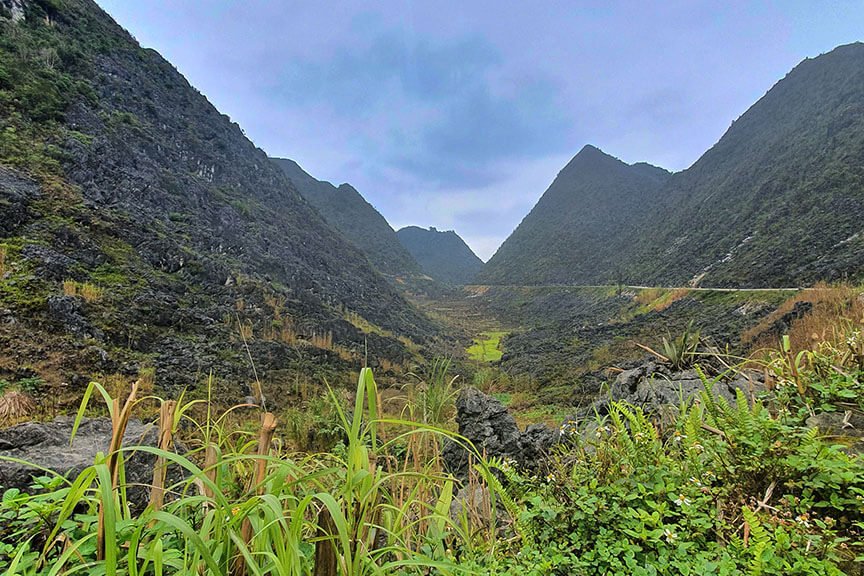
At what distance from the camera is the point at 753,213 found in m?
23.8

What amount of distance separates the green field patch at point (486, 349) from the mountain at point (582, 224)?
55.5 ft

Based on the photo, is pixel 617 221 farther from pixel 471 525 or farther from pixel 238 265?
pixel 471 525

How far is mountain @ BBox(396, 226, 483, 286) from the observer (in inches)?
3772

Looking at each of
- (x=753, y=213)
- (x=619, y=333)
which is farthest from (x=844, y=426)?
(x=753, y=213)

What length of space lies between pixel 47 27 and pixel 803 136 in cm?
4564

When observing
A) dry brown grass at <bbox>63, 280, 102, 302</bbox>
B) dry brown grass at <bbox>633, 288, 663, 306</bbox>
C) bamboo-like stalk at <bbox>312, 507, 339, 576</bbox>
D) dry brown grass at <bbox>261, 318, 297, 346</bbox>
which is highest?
dry brown grass at <bbox>63, 280, 102, 302</bbox>

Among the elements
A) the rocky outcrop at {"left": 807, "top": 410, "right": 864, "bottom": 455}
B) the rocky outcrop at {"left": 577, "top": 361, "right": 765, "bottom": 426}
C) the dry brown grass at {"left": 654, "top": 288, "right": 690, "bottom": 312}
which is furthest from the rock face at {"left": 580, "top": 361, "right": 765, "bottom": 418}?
the dry brown grass at {"left": 654, "top": 288, "right": 690, "bottom": 312}

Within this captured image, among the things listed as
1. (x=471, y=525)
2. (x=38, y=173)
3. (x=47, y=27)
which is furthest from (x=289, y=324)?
(x=47, y=27)

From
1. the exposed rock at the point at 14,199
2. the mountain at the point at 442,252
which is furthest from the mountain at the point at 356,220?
the exposed rock at the point at 14,199

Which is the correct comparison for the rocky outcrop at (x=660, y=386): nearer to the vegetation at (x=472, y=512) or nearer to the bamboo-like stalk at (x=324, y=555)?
the vegetation at (x=472, y=512)

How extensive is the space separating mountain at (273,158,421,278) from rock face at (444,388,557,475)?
44.2 m

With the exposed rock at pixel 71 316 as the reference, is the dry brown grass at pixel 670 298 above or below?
below

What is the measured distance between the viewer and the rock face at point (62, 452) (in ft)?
4.60

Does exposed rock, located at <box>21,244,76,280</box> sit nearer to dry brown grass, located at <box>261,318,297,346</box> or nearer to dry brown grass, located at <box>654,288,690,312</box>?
dry brown grass, located at <box>261,318,297,346</box>
